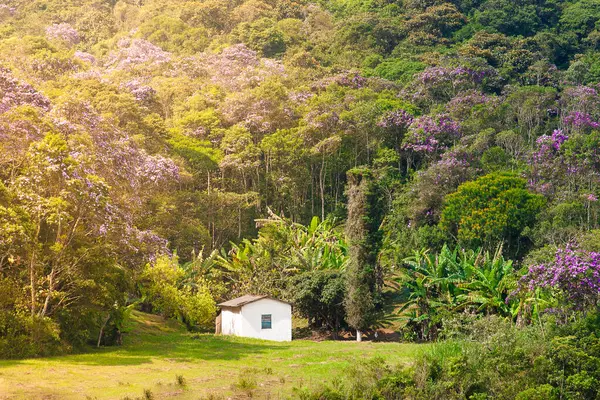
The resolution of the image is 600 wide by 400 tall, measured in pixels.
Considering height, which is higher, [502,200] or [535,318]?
[502,200]

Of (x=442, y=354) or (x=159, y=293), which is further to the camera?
(x=159, y=293)

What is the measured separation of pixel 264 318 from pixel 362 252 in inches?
217

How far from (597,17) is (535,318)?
59.1 m

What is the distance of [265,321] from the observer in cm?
3706

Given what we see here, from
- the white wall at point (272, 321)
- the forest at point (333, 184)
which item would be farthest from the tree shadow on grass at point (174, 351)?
the white wall at point (272, 321)

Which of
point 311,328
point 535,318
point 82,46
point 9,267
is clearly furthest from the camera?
point 82,46

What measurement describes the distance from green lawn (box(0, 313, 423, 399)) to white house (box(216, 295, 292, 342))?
2.49 meters

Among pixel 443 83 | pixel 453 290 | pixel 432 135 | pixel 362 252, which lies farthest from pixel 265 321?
pixel 443 83

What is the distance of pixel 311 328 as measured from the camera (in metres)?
41.3

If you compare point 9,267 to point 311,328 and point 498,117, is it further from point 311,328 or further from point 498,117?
point 498,117

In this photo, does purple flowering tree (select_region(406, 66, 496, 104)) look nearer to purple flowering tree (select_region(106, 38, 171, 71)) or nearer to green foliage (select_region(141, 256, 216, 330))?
purple flowering tree (select_region(106, 38, 171, 71))

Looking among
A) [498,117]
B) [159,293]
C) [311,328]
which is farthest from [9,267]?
[498,117]

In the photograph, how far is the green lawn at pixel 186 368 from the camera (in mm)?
21328

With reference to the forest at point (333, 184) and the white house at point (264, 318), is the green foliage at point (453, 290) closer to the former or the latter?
the forest at point (333, 184)
